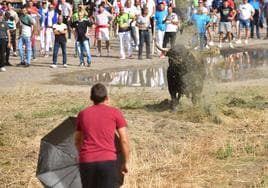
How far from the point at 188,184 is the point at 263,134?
2911mm

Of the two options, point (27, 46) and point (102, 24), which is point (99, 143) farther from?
point (102, 24)

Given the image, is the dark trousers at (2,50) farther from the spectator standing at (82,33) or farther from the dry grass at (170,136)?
the dry grass at (170,136)

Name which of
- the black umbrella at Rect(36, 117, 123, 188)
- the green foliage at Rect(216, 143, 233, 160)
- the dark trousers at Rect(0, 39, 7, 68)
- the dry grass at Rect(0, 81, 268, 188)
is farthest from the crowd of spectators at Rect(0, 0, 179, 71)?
the black umbrella at Rect(36, 117, 123, 188)

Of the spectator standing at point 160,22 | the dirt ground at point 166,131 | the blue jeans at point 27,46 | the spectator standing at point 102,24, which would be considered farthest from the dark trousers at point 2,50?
the spectator standing at point 160,22

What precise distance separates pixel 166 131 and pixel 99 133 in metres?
4.76

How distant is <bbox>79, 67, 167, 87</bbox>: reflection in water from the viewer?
1762 centimetres

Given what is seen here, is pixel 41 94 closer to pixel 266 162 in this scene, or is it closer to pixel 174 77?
pixel 174 77

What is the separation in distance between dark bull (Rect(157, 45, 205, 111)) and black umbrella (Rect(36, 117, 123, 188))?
541cm

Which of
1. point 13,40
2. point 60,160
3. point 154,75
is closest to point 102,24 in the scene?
point 13,40

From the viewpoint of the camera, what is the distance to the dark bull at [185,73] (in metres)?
12.5

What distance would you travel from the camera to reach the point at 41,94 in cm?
1551

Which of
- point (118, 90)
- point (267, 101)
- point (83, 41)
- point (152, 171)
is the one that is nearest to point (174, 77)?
point (267, 101)

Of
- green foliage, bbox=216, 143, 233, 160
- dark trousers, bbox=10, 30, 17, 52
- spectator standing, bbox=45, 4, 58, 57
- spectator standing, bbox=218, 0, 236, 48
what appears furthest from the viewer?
spectator standing, bbox=218, 0, 236, 48

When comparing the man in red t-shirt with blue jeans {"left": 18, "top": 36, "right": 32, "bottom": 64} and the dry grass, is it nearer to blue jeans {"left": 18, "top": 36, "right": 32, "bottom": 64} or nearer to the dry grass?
the dry grass
